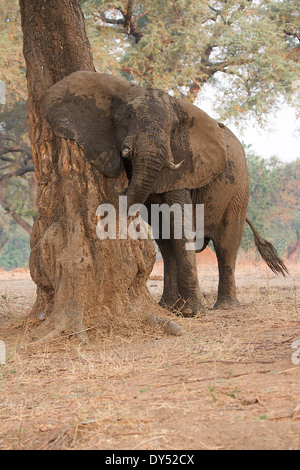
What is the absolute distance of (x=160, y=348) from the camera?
15.1ft

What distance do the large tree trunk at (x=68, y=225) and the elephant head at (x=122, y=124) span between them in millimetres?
177

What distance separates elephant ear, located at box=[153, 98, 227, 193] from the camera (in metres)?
6.60

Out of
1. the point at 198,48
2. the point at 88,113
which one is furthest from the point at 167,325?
the point at 198,48

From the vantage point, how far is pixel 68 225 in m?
5.66

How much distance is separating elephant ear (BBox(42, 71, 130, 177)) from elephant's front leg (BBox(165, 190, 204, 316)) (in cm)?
111

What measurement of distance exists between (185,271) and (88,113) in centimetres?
210

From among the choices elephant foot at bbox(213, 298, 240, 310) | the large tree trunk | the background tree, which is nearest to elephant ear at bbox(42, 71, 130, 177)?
the large tree trunk

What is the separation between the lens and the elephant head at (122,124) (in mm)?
5695

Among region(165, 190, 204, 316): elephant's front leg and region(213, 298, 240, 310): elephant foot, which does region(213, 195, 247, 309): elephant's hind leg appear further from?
region(165, 190, 204, 316): elephant's front leg

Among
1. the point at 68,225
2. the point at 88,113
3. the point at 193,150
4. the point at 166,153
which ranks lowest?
the point at 68,225

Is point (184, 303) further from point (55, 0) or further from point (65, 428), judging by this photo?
point (65, 428)

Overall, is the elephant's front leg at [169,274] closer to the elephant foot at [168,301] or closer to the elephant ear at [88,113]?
the elephant foot at [168,301]

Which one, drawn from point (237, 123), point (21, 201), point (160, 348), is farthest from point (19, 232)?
point (160, 348)

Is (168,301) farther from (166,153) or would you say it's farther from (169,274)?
(166,153)
